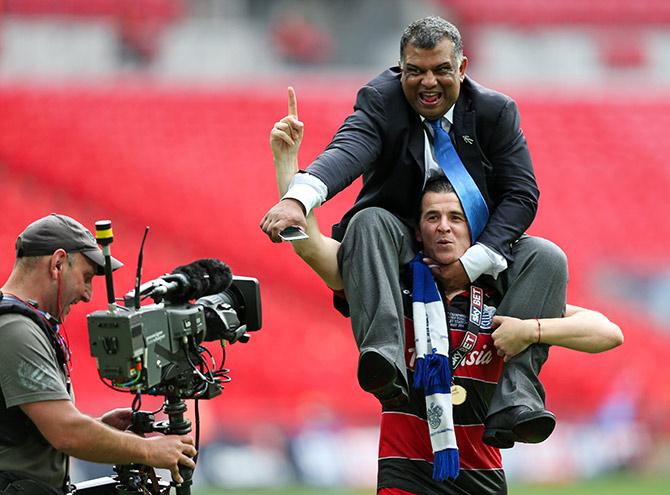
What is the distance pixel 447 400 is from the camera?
4117mm

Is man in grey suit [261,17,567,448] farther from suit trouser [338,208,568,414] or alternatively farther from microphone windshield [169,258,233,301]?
microphone windshield [169,258,233,301]

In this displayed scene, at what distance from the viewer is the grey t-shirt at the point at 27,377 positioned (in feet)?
12.8

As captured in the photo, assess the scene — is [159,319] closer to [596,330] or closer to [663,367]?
[596,330]

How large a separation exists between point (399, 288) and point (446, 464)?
581 millimetres

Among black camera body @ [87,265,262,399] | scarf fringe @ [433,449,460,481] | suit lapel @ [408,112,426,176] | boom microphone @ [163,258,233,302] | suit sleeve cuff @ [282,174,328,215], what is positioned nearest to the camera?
black camera body @ [87,265,262,399]

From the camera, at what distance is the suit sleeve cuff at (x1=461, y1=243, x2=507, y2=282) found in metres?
4.14

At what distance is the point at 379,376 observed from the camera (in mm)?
3924

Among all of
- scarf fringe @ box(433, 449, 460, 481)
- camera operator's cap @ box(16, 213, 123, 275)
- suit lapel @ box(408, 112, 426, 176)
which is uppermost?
suit lapel @ box(408, 112, 426, 176)

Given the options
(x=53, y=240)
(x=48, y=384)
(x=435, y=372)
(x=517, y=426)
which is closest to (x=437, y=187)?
(x=435, y=372)

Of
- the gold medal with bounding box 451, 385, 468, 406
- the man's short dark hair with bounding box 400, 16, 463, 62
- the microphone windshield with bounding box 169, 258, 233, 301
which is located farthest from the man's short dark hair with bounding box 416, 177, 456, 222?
the microphone windshield with bounding box 169, 258, 233, 301

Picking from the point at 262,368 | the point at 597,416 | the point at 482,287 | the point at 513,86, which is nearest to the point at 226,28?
the point at 513,86

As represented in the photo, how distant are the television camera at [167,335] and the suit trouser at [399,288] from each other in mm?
394

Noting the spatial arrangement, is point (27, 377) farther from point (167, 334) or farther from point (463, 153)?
point (463, 153)

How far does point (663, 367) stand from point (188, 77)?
6.04 m
